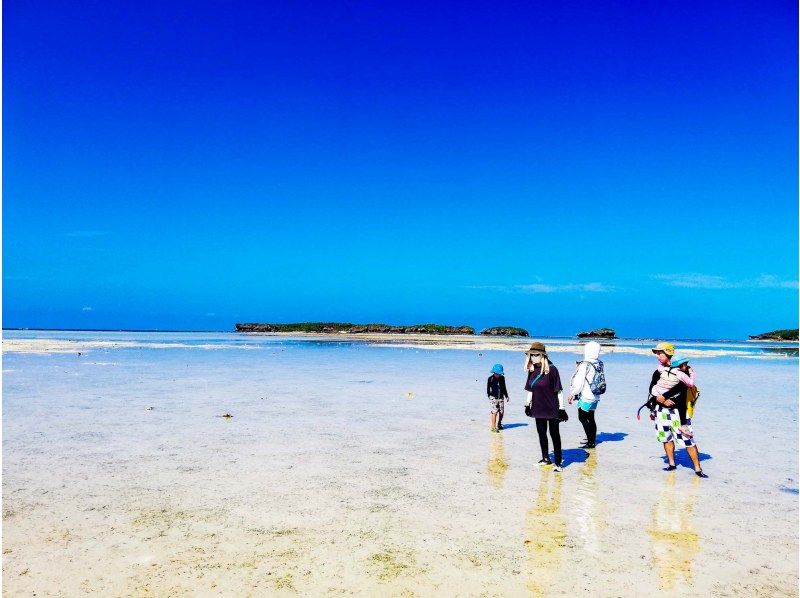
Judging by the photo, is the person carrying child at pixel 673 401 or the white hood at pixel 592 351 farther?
the white hood at pixel 592 351

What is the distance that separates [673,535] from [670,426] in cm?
331

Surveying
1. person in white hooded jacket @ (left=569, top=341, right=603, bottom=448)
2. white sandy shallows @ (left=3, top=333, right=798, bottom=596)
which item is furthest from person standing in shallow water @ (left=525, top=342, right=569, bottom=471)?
person in white hooded jacket @ (left=569, top=341, right=603, bottom=448)

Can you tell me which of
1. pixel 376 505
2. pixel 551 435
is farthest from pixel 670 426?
pixel 376 505

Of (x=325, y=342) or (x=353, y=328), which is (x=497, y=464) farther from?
(x=353, y=328)

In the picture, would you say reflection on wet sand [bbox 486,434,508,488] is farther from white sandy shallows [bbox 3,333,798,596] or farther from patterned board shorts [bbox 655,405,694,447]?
patterned board shorts [bbox 655,405,694,447]

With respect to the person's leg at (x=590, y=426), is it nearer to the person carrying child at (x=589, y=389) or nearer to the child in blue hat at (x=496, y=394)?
the person carrying child at (x=589, y=389)

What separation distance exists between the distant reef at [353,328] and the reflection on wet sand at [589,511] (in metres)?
119

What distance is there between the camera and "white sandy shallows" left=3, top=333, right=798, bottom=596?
531cm

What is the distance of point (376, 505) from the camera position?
23.9 ft

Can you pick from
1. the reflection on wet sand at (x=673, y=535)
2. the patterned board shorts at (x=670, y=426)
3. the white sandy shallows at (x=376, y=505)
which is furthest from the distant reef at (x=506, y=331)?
the reflection on wet sand at (x=673, y=535)

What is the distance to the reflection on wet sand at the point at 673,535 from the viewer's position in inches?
215

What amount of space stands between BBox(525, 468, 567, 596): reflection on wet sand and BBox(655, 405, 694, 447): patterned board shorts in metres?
2.44

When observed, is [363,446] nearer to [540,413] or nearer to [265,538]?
[540,413]

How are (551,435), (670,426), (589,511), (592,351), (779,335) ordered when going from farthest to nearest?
(779,335) → (592,351) → (551,435) → (670,426) → (589,511)
